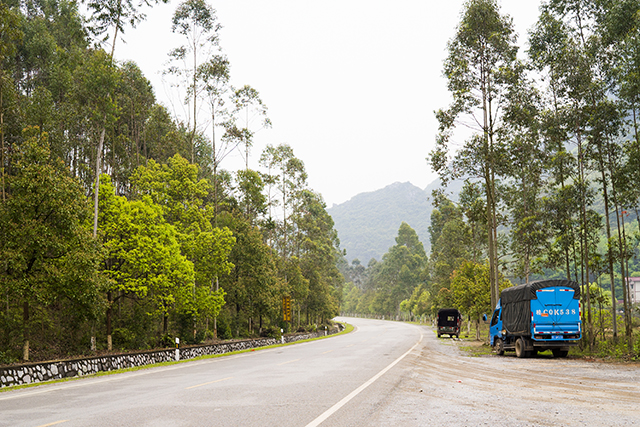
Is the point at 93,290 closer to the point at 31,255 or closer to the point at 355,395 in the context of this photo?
the point at 31,255

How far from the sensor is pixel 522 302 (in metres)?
21.1

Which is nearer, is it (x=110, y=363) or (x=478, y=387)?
(x=478, y=387)

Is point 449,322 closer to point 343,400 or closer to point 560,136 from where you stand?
point 560,136

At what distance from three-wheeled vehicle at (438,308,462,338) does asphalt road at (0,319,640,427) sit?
31305 mm

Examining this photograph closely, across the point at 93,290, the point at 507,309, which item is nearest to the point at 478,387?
the point at 507,309

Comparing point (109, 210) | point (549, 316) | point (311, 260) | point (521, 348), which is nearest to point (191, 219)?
point (109, 210)

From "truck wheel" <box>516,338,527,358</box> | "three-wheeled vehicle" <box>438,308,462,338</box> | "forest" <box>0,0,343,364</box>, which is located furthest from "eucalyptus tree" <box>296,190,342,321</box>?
"truck wheel" <box>516,338,527,358</box>

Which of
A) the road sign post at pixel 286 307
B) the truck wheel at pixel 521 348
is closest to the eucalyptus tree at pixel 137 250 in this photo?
the truck wheel at pixel 521 348

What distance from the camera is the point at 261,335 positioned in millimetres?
42938

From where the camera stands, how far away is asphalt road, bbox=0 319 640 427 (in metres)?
7.23

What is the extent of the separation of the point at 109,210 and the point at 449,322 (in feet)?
105

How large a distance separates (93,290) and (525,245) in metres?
27.1

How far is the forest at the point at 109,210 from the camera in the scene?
19656 millimetres

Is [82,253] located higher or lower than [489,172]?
lower
